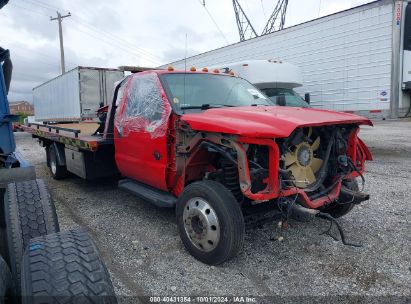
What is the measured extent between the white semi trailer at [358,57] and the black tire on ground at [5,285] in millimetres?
9098

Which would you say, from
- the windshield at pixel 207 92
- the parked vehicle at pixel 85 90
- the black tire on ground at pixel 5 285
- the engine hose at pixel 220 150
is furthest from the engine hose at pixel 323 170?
the parked vehicle at pixel 85 90

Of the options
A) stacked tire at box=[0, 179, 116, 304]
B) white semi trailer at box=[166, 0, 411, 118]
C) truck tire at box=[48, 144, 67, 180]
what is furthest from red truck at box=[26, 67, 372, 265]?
white semi trailer at box=[166, 0, 411, 118]

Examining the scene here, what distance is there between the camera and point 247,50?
13.0 meters

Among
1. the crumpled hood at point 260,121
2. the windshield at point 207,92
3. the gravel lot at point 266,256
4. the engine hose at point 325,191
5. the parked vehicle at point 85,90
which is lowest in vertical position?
the gravel lot at point 266,256

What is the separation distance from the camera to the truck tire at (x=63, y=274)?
5.58 ft

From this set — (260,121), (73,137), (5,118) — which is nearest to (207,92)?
(260,121)

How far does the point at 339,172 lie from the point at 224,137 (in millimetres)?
1439

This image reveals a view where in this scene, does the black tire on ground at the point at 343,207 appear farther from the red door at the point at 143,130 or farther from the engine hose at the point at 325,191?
the red door at the point at 143,130

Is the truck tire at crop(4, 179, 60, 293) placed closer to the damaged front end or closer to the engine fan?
the damaged front end

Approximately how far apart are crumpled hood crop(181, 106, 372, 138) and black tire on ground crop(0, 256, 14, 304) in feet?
6.48

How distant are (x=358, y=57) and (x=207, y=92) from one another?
6.60 meters

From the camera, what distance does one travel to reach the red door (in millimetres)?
4168

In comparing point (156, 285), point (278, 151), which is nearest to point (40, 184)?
point (156, 285)

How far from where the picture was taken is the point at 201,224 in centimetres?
351
